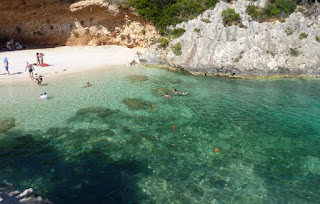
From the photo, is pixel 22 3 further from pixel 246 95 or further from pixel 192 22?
pixel 246 95

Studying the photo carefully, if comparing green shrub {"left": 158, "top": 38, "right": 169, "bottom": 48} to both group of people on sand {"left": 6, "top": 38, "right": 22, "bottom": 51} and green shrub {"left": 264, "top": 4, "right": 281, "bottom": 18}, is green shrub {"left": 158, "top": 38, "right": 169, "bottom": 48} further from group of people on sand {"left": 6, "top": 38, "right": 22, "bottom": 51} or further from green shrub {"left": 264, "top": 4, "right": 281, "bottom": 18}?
group of people on sand {"left": 6, "top": 38, "right": 22, "bottom": 51}

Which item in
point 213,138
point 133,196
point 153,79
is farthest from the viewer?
point 153,79

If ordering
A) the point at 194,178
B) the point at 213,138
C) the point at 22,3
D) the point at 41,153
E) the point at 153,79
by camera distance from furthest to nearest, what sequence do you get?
the point at 22,3, the point at 153,79, the point at 213,138, the point at 41,153, the point at 194,178

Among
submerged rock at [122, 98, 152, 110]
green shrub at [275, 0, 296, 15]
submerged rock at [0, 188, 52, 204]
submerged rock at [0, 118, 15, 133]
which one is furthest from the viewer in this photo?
green shrub at [275, 0, 296, 15]

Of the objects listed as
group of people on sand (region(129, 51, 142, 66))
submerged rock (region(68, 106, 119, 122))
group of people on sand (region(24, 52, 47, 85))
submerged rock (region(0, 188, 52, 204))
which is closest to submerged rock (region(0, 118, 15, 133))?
submerged rock (region(68, 106, 119, 122))

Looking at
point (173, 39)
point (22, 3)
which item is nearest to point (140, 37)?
point (173, 39)

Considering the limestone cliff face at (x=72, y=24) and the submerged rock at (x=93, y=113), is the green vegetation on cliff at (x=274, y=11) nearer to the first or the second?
the limestone cliff face at (x=72, y=24)

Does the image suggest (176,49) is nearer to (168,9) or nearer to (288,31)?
(168,9)
